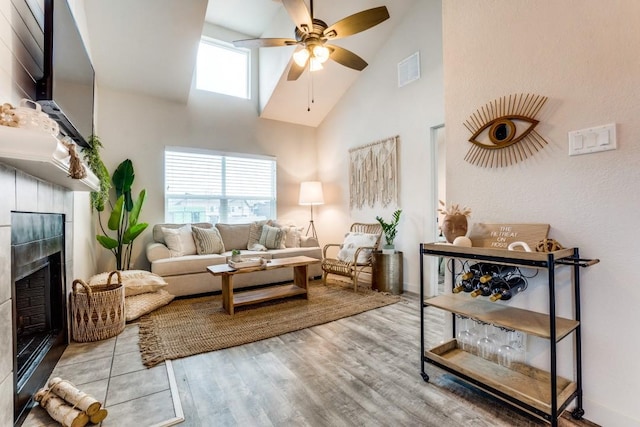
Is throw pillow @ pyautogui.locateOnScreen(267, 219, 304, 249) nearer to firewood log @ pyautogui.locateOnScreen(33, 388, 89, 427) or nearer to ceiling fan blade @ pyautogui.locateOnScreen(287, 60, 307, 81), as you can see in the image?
ceiling fan blade @ pyautogui.locateOnScreen(287, 60, 307, 81)

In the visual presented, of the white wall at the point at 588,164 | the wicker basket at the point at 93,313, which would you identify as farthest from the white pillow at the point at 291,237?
the white wall at the point at 588,164

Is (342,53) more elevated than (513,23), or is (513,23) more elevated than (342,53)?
(342,53)

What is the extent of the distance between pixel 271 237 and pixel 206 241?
0.97 meters

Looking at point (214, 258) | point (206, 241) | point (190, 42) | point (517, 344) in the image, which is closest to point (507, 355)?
point (517, 344)

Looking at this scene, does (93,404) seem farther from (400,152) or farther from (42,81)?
(400,152)

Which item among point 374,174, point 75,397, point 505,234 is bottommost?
point 75,397

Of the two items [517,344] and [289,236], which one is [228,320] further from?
[517,344]

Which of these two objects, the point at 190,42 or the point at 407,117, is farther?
the point at 407,117

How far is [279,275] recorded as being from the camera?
435 centimetres

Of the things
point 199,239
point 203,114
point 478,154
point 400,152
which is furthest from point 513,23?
point 203,114

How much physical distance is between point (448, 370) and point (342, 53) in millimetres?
2885

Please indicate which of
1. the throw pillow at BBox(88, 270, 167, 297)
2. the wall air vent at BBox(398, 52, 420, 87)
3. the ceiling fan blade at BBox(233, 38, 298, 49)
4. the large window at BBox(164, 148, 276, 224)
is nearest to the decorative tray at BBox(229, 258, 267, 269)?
the throw pillow at BBox(88, 270, 167, 297)

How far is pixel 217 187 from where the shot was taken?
4.96 m

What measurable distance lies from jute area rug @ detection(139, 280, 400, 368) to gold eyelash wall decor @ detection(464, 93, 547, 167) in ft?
6.57
